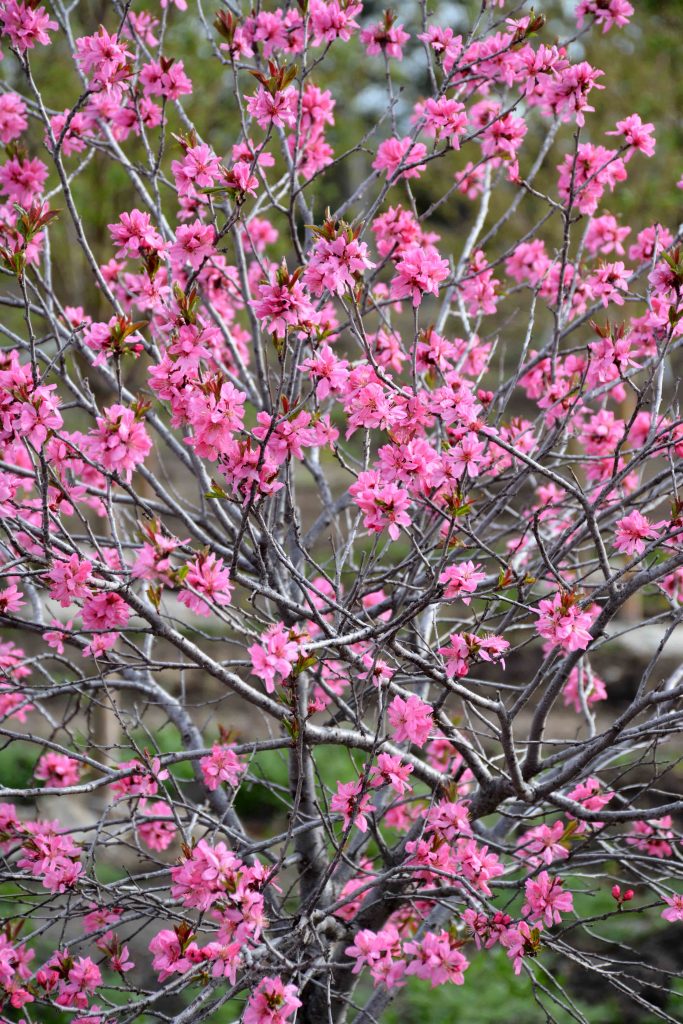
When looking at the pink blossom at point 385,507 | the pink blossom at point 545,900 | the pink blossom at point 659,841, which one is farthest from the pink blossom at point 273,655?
the pink blossom at point 659,841

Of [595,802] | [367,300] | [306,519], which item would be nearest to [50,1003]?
[595,802]

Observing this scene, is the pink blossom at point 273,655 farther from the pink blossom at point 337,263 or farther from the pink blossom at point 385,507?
the pink blossom at point 337,263

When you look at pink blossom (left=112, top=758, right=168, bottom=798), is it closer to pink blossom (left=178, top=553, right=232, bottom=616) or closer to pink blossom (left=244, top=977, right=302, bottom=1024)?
pink blossom (left=244, top=977, right=302, bottom=1024)

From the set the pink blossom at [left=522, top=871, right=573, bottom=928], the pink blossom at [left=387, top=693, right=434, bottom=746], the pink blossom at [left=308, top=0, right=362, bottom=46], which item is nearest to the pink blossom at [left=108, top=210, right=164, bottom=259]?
the pink blossom at [left=308, top=0, right=362, bottom=46]

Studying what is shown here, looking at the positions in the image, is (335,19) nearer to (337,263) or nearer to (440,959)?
(337,263)

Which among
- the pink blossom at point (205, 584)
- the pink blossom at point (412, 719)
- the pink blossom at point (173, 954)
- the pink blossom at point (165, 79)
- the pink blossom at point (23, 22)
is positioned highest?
the pink blossom at point (165, 79)

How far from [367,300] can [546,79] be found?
0.92 metres

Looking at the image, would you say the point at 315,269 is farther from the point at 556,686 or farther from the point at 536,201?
the point at 536,201

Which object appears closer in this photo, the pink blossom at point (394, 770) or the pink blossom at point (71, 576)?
the pink blossom at point (71, 576)

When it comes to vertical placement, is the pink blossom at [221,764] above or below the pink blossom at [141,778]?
below

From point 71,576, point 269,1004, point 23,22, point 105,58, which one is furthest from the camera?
point 105,58

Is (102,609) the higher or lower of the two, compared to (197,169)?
lower

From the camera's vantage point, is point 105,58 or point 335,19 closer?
point 105,58

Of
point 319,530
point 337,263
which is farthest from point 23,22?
point 319,530
